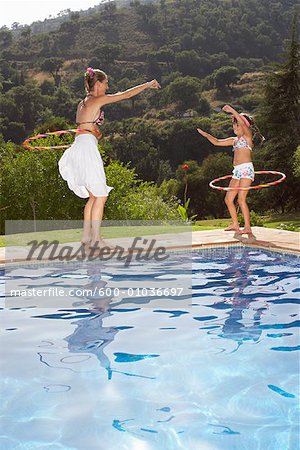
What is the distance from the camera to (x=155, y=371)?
365 centimetres

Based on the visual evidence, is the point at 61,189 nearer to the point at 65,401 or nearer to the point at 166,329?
the point at 166,329

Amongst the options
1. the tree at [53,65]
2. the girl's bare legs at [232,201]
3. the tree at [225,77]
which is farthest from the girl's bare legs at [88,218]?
the tree at [53,65]

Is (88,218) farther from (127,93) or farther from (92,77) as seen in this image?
(92,77)

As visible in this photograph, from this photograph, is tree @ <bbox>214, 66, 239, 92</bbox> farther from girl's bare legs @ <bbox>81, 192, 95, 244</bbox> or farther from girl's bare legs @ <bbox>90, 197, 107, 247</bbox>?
girl's bare legs @ <bbox>90, 197, 107, 247</bbox>

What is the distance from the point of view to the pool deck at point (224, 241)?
8.32 metres

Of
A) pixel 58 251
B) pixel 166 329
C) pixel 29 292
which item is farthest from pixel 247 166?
pixel 166 329

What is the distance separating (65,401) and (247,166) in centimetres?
713

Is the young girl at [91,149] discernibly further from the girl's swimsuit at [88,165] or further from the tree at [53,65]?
the tree at [53,65]

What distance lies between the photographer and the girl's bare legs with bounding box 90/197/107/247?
791 cm

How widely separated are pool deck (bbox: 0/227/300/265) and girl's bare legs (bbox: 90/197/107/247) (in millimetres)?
347

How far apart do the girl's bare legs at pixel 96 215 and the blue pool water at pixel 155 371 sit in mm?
1785

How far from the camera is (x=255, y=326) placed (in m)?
4.63

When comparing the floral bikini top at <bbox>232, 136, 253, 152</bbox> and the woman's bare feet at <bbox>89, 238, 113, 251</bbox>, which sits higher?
the floral bikini top at <bbox>232, 136, 253, 152</bbox>

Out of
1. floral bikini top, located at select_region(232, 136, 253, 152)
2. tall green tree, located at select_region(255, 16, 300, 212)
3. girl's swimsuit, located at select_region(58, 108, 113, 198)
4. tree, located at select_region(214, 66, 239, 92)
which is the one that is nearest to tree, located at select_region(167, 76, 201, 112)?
tree, located at select_region(214, 66, 239, 92)
